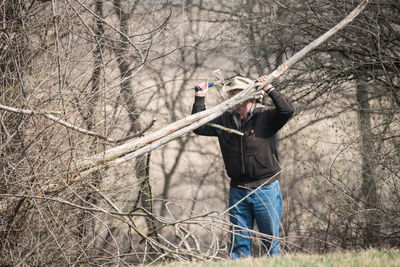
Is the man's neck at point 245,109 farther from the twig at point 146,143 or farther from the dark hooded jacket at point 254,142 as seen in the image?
the twig at point 146,143

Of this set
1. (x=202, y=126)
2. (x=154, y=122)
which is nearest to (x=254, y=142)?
(x=202, y=126)

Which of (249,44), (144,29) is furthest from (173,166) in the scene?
(144,29)

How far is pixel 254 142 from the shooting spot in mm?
5430

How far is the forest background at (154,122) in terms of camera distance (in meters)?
4.85

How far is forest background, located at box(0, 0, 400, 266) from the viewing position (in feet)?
15.9

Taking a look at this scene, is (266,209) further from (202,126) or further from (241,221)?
(202,126)

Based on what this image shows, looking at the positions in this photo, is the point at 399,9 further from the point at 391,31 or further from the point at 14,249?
the point at 14,249

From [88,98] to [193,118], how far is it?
1253 mm

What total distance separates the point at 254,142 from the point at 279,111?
1.41 ft

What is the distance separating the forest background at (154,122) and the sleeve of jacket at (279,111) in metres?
0.92

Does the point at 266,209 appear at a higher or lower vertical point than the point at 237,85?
lower

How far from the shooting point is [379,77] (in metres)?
7.73

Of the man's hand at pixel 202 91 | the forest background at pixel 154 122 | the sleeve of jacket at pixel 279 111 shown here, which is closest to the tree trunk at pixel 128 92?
the forest background at pixel 154 122

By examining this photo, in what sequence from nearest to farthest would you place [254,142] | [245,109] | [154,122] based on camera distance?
1. [154,122]
2. [254,142]
3. [245,109]
